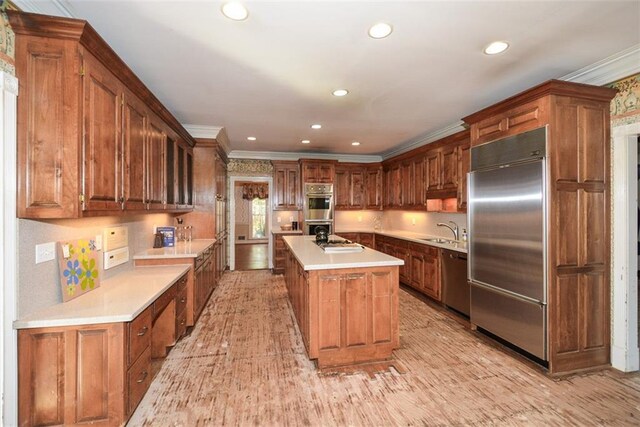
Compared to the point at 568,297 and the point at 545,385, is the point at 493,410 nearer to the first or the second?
the point at 545,385

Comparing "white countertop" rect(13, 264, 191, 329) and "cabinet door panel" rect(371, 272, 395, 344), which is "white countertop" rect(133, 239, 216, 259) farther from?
"cabinet door panel" rect(371, 272, 395, 344)

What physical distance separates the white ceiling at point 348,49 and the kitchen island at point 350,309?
178 centimetres

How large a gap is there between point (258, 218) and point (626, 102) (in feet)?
34.9

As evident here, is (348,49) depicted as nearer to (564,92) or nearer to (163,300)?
(564,92)

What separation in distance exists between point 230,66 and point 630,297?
4.10 meters

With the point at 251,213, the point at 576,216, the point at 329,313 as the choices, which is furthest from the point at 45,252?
the point at 251,213

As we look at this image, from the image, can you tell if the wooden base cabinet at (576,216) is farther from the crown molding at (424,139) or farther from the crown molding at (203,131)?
the crown molding at (203,131)

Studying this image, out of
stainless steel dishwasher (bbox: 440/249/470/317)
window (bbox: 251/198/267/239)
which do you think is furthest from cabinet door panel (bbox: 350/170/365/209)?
window (bbox: 251/198/267/239)

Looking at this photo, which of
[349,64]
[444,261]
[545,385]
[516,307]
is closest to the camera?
[545,385]

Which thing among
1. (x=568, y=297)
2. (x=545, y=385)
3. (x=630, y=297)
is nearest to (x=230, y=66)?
(x=568, y=297)

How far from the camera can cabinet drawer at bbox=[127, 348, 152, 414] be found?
1.88 m

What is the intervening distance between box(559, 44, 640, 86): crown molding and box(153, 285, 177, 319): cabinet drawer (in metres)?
4.24

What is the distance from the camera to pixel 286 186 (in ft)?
21.3

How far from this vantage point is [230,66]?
2570 mm
